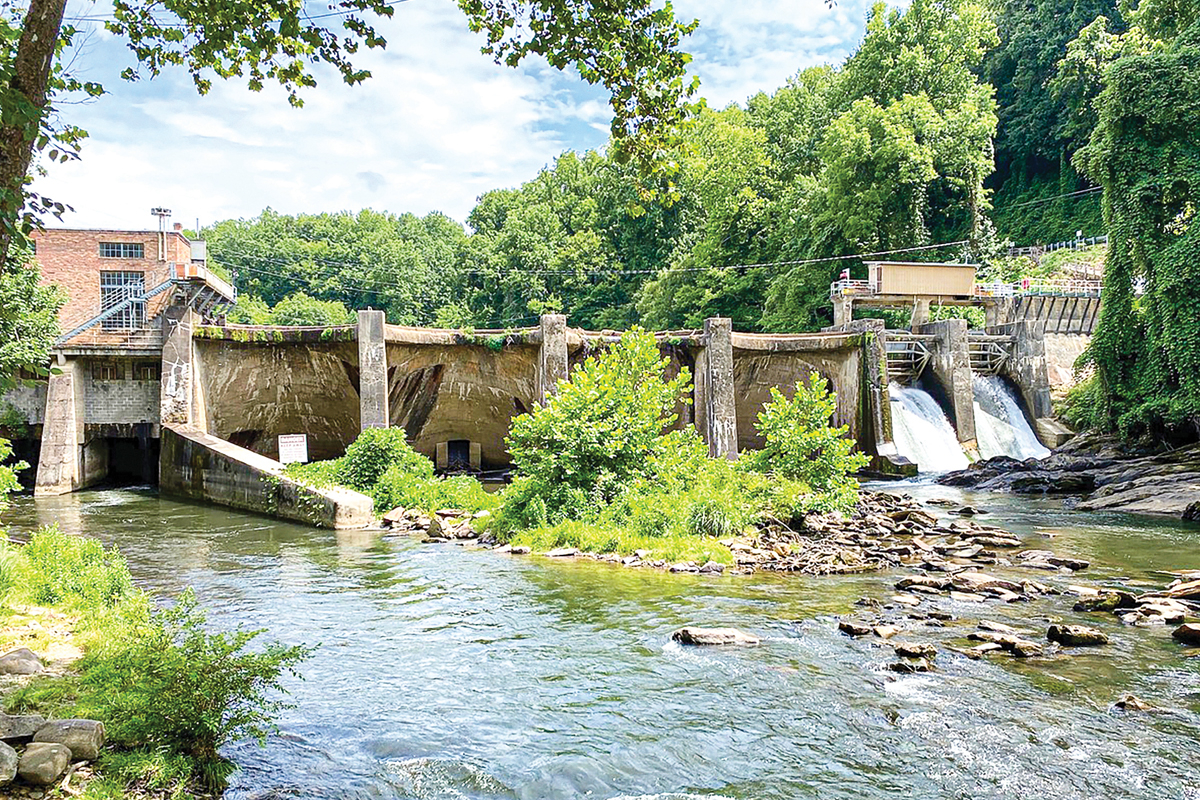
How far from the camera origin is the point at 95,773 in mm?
5121

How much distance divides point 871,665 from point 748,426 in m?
22.2

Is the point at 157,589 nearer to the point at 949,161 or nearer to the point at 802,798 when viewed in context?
the point at 802,798

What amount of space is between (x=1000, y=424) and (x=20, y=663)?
95.6 ft

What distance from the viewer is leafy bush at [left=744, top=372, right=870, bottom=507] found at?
56.9 ft

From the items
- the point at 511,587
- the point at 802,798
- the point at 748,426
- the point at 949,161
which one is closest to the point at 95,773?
the point at 802,798

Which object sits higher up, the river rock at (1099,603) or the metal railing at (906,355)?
the metal railing at (906,355)

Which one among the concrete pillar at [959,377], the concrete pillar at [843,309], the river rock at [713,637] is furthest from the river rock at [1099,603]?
the concrete pillar at [843,309]

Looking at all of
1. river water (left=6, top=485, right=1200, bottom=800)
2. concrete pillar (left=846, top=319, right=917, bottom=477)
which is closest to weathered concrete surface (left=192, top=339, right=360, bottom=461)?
river water (left=6, top=485, right=1200, bottom=800)

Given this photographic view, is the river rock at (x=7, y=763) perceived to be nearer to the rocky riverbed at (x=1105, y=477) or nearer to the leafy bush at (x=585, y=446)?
the leafy bush at (x=585, y=446)

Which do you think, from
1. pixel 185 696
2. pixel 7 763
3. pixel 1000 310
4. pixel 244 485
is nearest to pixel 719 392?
pixel 244 485

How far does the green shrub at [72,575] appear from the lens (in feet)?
32.8

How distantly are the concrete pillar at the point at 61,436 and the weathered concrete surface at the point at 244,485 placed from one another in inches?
107

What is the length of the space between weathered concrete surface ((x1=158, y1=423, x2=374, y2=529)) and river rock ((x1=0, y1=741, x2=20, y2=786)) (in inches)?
496

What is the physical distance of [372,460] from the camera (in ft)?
65.0
